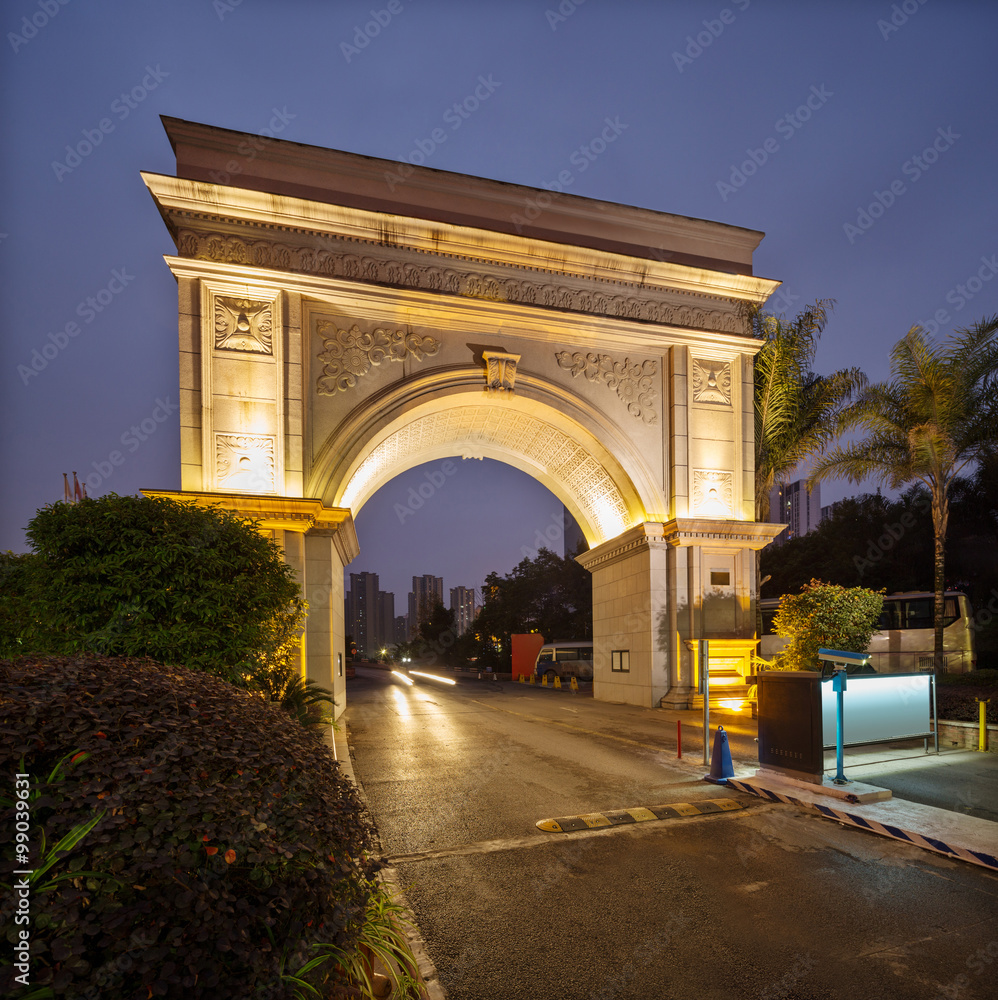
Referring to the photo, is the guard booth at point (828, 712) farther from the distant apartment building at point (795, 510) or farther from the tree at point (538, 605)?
the distant apartment building at point (795, 510)

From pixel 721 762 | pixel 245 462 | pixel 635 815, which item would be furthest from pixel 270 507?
pixel 721 762

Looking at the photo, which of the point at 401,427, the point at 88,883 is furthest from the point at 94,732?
the point at 401,427

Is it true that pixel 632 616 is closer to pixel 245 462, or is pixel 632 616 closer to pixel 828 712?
pixel 828 712

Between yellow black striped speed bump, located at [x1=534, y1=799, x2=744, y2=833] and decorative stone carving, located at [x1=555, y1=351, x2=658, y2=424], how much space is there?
13974 millimetres

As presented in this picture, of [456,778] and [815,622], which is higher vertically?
[815,622]

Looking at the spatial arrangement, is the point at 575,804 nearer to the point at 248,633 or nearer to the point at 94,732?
the point at 248,633

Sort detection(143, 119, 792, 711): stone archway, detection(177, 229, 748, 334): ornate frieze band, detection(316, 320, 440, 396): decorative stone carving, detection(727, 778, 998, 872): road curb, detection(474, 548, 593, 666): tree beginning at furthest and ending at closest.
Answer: detection(474, 548, 593, 666): tree < detection(316, 320, 440, 396): decorative stone carving < detection(177, 229, 748, 334): ornate frieze band < detection(143, 119, 792, 711): stone archway < detection(727, 778, 998, 872): road curb

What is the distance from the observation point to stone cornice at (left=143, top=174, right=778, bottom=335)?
16.6m

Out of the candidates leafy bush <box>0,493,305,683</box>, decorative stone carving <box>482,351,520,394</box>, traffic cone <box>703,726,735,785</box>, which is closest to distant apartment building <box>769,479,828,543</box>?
decorative stone carving <box>482,351,520,394</box>

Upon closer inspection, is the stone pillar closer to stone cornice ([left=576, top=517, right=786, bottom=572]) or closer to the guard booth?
stone cornice ([left=576, top=517, right=786, bottom=572])

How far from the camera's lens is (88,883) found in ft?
8.27

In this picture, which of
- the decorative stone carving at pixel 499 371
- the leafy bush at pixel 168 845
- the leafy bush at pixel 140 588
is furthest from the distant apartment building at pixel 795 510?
the leafy bush at pixel 168 845

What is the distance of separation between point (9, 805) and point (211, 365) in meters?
15.8

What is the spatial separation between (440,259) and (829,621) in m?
14.2
